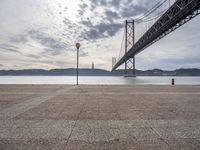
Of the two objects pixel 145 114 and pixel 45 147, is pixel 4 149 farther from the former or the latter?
pixel 145 114

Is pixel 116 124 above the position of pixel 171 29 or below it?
below

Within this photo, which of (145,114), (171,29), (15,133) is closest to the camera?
(15,133)

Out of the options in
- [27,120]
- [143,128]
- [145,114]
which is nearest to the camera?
[143,128]

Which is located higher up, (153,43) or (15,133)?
(153,43)

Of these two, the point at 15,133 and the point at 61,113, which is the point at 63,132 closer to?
the point at 15,133

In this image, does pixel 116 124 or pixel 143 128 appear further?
pixel 116 124

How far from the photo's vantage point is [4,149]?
307cm

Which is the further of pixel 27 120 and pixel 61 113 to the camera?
pixel 61 113

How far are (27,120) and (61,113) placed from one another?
110cm

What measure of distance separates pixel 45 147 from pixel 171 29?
1478 inches

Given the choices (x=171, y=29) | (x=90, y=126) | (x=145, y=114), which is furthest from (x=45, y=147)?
(x=171, y=29)

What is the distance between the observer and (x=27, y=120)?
4891 millimetres

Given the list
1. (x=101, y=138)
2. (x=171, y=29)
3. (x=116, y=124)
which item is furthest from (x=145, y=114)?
(x=171, y=29)

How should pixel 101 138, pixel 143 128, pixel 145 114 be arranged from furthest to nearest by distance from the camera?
pixel 145 114, pixel 143 128, pixel 101 138
